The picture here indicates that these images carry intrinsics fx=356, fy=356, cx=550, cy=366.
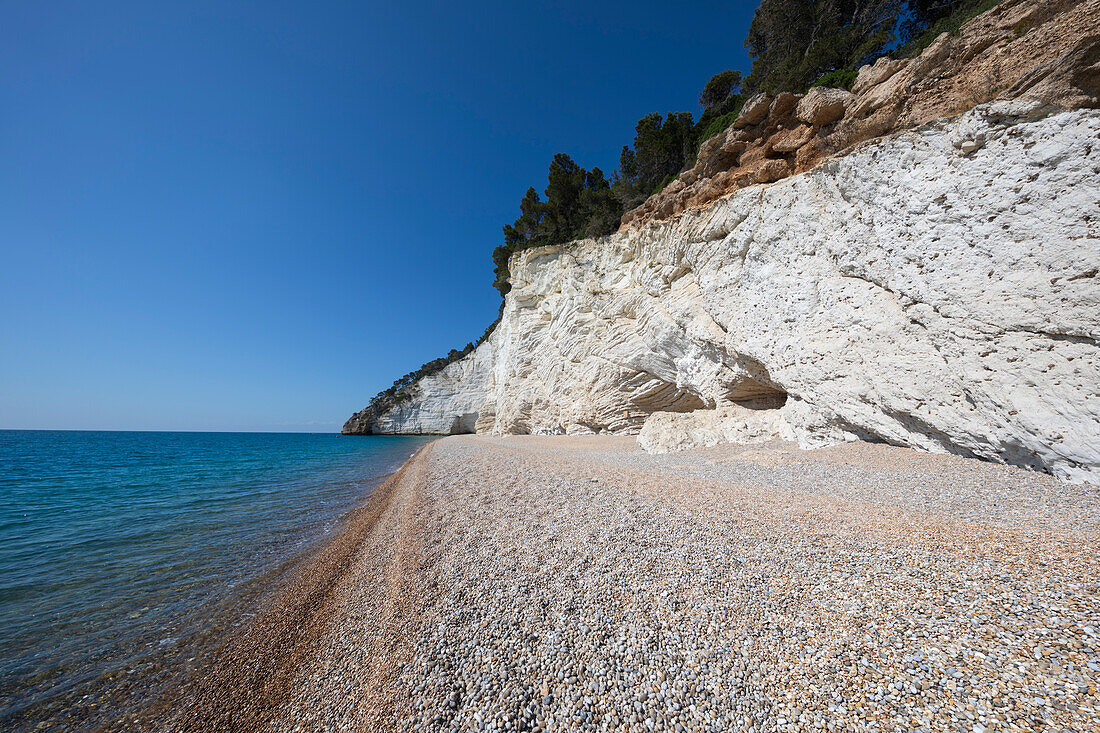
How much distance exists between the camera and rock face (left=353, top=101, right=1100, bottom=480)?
5418 millimetres

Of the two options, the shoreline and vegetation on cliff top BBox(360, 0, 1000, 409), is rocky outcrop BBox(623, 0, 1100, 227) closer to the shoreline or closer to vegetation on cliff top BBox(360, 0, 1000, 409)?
vegetation on cliff top BBox(360, 0, 1000, 409)

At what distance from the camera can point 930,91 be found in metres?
7.90

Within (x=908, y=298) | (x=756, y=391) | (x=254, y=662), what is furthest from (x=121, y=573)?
(x=756, y=391)

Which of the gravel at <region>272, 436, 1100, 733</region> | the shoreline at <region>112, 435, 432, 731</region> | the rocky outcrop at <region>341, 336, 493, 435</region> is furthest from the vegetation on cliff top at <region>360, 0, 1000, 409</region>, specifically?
the shoreline at <region>112, 435, 432, 731</region>

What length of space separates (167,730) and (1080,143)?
534 inches

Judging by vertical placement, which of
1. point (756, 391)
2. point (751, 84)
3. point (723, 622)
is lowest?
point (723, 622)

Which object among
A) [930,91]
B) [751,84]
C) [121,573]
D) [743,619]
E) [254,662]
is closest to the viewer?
[743,619]

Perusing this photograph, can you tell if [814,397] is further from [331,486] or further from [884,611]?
[331,486]

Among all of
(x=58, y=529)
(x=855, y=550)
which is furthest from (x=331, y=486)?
(x=855, y=550)

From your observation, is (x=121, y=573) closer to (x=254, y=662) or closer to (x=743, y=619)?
(x=254, y=662)

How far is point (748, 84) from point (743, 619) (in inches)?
992

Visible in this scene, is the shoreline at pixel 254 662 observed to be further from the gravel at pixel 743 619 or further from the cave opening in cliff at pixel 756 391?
the cave opening in cliff at pixel 756 391

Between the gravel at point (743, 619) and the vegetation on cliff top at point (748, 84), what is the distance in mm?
11838

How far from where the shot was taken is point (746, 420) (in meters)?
11.3
